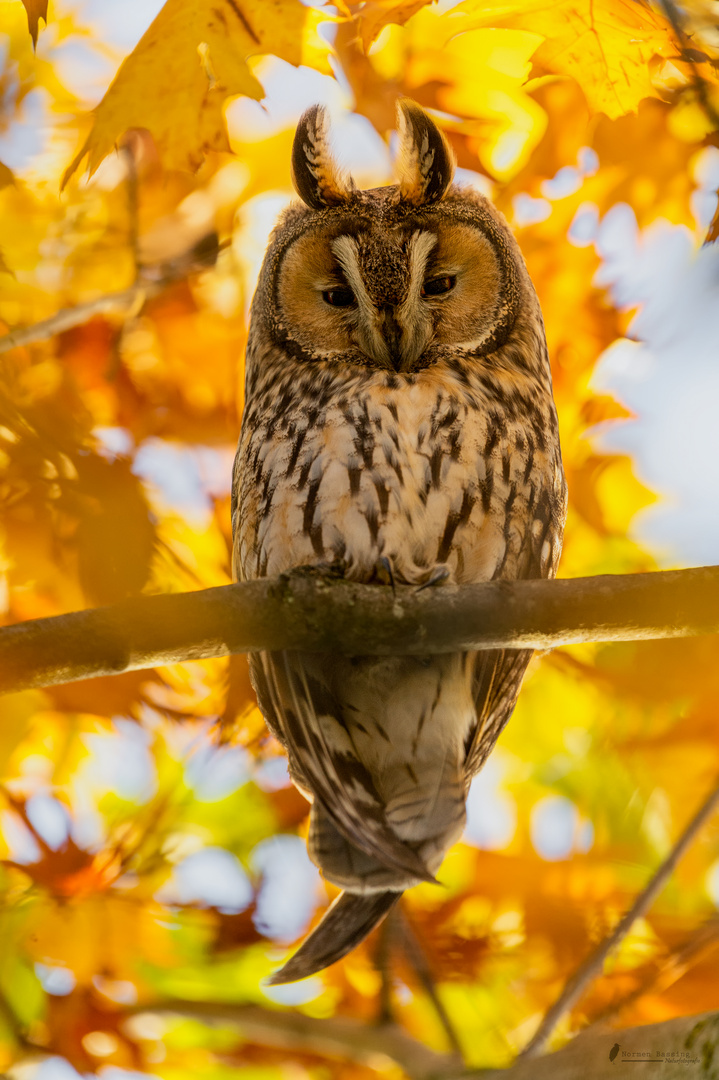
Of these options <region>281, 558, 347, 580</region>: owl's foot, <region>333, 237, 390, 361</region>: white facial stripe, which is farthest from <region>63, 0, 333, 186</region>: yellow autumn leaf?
<region>281, 558, 347, 580</region>: owl's foot

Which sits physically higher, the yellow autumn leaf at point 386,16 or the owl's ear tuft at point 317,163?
the yellow autumn leaf at point 386,16

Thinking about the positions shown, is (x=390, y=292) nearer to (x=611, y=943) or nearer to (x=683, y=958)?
(x=611, y=943)

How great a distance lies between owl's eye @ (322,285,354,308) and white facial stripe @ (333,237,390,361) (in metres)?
0.04

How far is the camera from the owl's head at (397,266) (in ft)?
7.54

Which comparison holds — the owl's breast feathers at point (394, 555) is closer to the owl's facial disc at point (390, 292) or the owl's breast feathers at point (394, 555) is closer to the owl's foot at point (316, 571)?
the owl's facial disc at point (390, 292)

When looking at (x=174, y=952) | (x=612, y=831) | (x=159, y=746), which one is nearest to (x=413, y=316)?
(x=159, y=746)

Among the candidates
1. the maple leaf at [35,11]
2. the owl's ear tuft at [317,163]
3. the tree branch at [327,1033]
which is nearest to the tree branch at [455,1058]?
the tree branch at [327,1033]

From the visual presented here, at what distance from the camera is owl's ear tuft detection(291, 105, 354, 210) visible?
246cm

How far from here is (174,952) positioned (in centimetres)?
277

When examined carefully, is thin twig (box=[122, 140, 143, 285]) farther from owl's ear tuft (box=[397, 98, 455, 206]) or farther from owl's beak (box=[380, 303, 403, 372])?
owl's beak (box=[380, 303, 403, 372])

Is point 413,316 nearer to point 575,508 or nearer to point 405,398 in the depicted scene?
point 405,398

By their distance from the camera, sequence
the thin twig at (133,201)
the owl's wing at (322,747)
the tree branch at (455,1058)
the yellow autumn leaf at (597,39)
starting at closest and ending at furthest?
the tree branch at (455,1058)
the owl's wing at (322,747)
the yellow autumn leaf at (597,39)
the thin twig at (133,201)

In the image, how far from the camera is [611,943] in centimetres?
211

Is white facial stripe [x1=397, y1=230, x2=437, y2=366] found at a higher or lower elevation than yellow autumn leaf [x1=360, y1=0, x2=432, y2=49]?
lower
